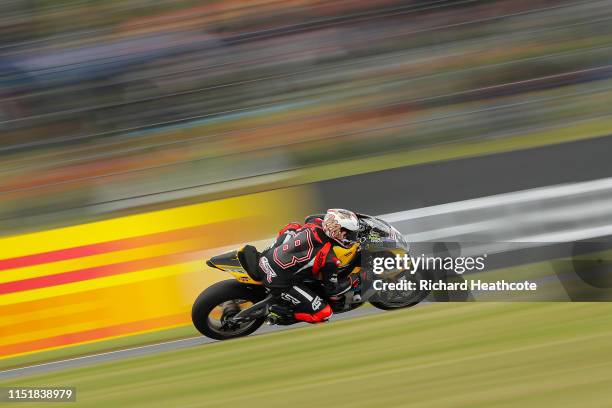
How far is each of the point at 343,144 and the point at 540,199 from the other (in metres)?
3.27

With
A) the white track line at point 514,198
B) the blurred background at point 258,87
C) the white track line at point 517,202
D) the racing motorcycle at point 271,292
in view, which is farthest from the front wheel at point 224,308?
the blurred background at point 258,87

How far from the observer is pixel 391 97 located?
35.7ft

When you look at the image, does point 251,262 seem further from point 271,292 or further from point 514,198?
point 514,198

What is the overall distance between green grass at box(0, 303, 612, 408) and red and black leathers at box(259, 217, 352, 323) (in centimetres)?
38

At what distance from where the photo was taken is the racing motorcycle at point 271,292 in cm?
677

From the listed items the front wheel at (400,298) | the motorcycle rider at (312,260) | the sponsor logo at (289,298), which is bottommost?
the front wheel at (400,298)

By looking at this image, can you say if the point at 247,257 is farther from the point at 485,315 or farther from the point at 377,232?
the point at 485,315

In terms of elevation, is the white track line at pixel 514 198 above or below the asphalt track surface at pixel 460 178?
below

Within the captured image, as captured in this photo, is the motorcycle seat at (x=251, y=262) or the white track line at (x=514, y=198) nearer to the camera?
the motorcycle seat at (x=251, y=262)

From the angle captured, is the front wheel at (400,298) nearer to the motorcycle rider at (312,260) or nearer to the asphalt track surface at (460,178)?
the motorcycle rider at (312,260)

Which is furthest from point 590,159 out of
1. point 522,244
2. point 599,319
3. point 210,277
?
point 210,277

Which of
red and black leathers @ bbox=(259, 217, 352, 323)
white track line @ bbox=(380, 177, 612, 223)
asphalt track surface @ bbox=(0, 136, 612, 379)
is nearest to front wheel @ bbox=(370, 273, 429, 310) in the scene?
red and black leathers @ bbox=(259, 217, 352, 323)

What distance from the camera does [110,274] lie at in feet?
26.4

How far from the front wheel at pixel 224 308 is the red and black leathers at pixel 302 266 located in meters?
0.27
